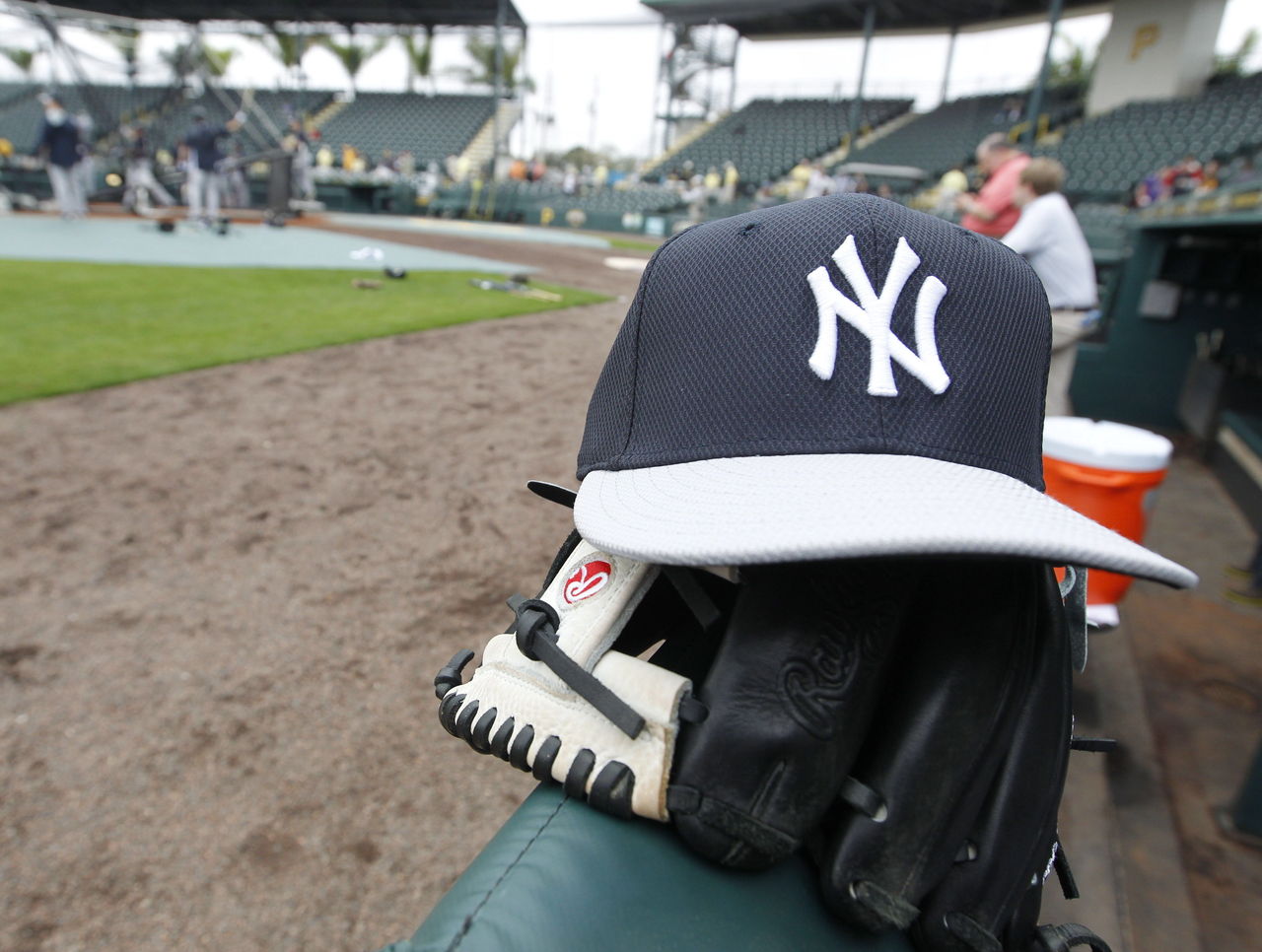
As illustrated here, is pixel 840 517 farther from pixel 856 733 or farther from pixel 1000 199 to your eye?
pixel 1000 199

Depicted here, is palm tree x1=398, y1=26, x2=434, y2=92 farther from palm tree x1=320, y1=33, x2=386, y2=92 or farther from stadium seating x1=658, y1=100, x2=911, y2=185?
stadium seating x1=658, y1=100, x2=911, y2=185

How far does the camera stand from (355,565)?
2557 millimetres

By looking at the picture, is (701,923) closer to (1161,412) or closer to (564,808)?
(564,808)

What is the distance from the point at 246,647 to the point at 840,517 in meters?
2.01

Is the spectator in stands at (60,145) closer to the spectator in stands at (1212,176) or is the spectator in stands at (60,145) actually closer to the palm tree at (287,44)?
the spectator in stands at (1212,176)

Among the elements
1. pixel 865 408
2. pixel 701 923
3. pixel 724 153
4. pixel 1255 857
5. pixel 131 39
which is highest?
pixel 131 39

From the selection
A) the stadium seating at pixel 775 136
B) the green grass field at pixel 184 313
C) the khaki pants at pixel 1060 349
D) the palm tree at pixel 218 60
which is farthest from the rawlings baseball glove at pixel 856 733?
the palm tree at pixel 218 60

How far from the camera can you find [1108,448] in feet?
7.22

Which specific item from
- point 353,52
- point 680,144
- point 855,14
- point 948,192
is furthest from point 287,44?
point 948,192

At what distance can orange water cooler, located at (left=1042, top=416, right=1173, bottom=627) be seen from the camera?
219 centimetres

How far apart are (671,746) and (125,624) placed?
2086 millimetres

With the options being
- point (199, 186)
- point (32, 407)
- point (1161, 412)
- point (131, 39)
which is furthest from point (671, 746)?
point (131, 39)

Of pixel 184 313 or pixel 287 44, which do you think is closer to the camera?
pixel 184 313

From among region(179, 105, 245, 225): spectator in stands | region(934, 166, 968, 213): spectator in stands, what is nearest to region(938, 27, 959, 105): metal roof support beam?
region(934, 166, 968, 213): spectator in stands
